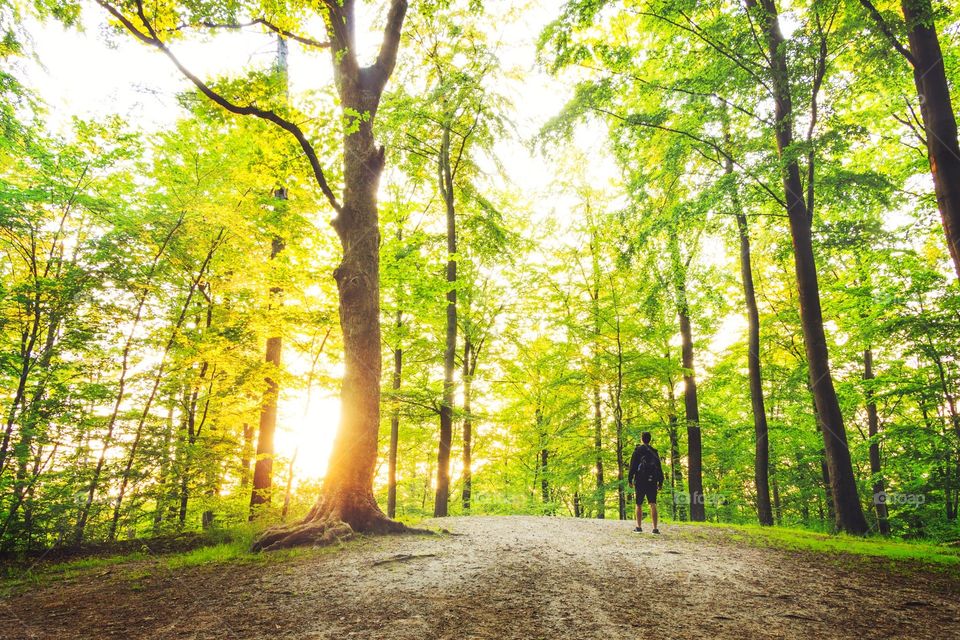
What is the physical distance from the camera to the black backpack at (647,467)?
743cm

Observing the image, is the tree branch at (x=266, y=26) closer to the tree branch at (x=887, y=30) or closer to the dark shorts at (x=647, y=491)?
the tree branch at (x=887, y=30)

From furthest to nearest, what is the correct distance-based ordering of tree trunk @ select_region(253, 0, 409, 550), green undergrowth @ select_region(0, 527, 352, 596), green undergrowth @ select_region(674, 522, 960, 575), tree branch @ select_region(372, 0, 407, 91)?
tree branch @ select_region(372, 0, 407, 91) < tree trunk @ select_region(253, 0, 409, 550) < green undergrowth @ select_region(674, 522, 960, 575) < green undergrowth @ select_region(0, 527, 352, 596)

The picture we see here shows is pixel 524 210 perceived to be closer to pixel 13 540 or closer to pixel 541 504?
pixel 541 504

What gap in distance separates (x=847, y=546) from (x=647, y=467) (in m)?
2.80

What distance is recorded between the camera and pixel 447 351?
493 inches

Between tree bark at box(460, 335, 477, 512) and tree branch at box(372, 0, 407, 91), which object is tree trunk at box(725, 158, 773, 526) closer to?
tree bark at box(460, 335, 477, 512)

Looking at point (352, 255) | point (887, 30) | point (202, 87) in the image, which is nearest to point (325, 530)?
point (352, 255)

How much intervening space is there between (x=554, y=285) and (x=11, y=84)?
1485 cm

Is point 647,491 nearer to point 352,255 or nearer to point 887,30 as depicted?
point 352,255

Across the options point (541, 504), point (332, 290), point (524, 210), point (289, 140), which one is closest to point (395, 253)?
point (332, 290)

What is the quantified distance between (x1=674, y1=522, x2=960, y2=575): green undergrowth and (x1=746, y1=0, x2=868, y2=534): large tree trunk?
78 cm

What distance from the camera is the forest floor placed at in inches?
106

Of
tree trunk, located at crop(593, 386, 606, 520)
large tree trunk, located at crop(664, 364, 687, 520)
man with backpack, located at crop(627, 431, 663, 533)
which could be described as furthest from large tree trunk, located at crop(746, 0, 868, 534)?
tree trunk, located at crop(593, 386, 606, 520)

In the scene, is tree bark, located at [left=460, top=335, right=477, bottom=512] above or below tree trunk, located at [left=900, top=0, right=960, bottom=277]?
below
